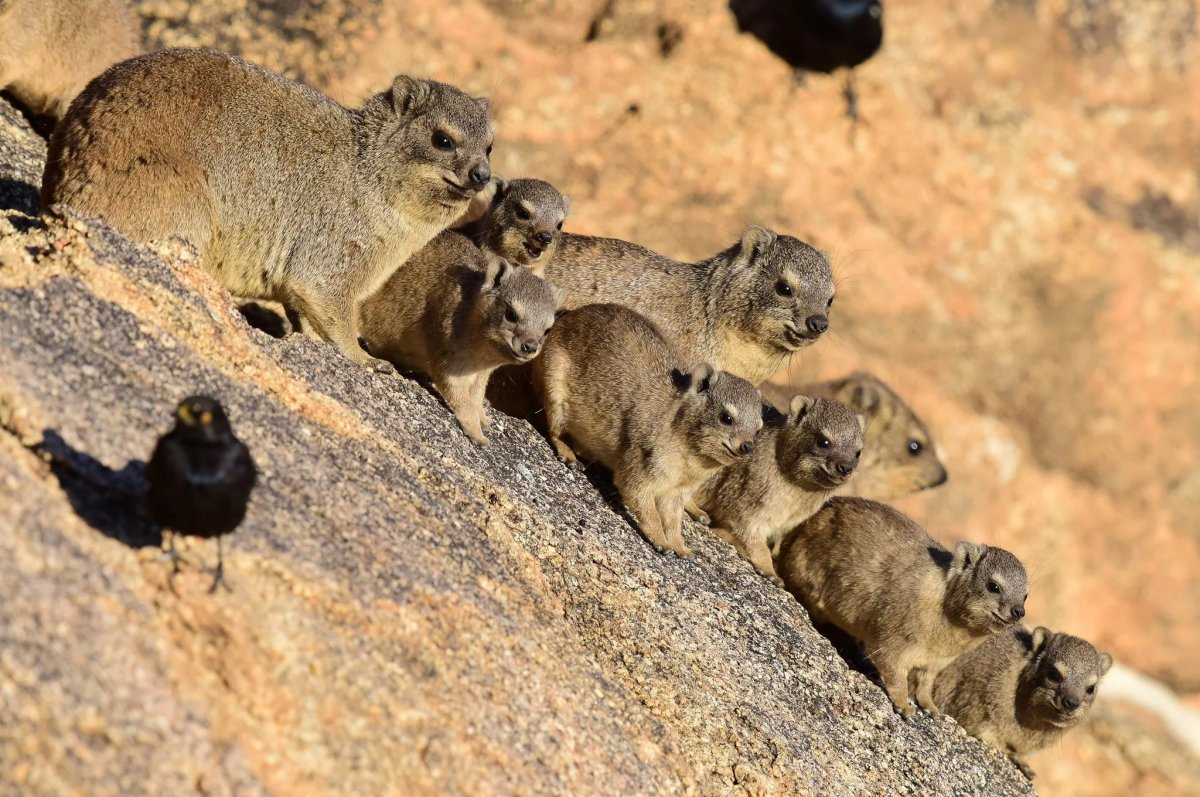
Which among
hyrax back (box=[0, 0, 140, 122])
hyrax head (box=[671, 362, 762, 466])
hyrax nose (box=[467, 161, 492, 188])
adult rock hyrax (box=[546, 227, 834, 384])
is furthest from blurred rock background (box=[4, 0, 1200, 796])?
hyrax nose (box=[467, 161, 492, 188])

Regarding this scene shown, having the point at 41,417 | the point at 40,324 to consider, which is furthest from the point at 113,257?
the point at 41,417

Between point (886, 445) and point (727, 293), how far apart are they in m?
2.43

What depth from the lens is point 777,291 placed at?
9.48 metres

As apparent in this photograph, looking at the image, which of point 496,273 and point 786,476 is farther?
point 786,476

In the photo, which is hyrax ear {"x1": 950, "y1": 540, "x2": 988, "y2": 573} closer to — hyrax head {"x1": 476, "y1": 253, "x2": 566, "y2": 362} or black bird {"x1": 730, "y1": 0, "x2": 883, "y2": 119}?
hyrax head {"x1": 476, "y1": 253, "x2": 566, "y2": 362}

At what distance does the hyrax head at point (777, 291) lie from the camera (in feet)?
30.9

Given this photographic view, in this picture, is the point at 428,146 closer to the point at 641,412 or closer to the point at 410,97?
the point at 410,97

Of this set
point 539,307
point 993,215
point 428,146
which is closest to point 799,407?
point 539,307

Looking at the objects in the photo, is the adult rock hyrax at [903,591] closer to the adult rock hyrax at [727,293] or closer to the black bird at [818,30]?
the adult rock hyrax at [727,293]

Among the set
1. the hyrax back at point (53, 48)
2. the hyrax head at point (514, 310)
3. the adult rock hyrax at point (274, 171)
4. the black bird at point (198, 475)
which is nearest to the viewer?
the black bird at point (198, 475)

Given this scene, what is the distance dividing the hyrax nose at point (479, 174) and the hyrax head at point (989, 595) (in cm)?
376

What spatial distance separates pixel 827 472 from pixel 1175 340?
29.0 feet

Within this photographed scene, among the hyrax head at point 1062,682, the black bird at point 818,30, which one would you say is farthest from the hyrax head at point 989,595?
the black bird at point 818,30

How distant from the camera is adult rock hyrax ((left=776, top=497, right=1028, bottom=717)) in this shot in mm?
8523
